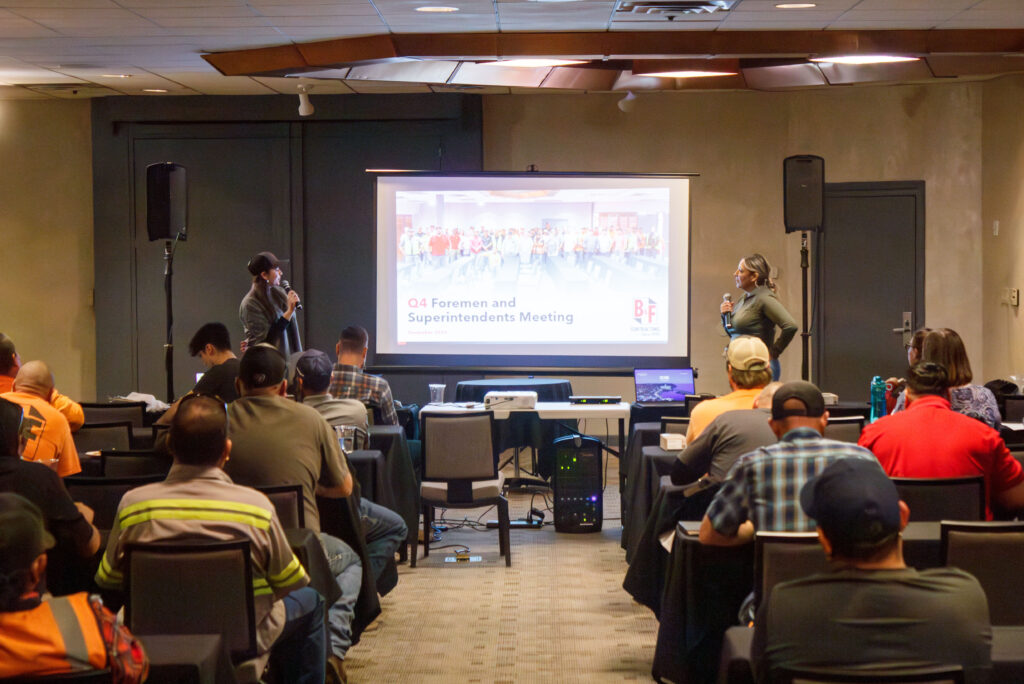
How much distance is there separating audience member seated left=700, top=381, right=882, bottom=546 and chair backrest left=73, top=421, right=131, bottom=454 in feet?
10.5

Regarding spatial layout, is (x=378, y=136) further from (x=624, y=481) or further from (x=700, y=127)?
(x=624, y=481)

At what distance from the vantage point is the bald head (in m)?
4.70

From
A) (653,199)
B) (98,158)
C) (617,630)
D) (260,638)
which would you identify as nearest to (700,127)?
(653,199)

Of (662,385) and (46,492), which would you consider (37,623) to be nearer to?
(46,492)

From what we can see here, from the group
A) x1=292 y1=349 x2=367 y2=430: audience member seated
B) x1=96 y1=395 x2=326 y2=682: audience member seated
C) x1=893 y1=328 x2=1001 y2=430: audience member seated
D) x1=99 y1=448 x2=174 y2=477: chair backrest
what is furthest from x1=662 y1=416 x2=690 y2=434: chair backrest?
x1=96 y1=395 x2=326 y2=682: audience member seated

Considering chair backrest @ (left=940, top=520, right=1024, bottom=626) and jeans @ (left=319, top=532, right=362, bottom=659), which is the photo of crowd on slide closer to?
jeans @ (left=319, top=532, right=362, bottom=659)

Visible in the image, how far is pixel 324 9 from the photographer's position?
20.8 feet

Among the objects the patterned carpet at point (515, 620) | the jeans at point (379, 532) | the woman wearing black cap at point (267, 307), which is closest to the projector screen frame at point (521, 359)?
the woman wearing black cap at point (267, 307)

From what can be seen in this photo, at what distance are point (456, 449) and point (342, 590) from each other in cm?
198

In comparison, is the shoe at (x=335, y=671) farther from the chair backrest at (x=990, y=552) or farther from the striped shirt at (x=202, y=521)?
the chair backrest at (x=990, y=552)

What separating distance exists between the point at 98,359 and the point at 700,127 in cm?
593

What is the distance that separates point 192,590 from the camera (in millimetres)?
2736

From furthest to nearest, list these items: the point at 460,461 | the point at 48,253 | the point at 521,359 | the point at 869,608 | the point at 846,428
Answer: the point at 48,253 < the point at 521,359 < the point at 460,461 < the point at 846,428 < the point at 869,608

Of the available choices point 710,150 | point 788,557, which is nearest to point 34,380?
point 788,557
